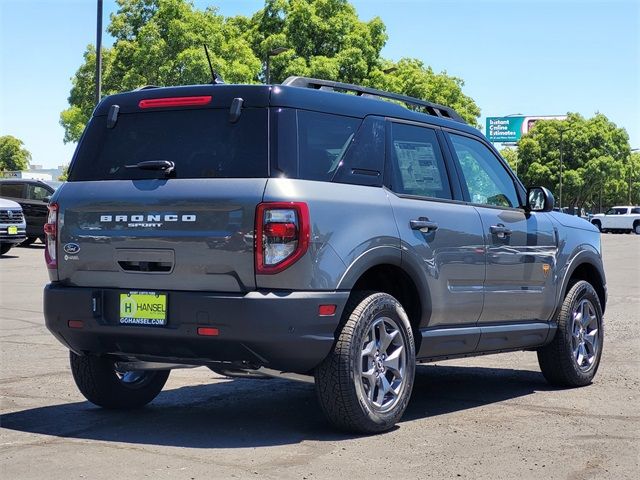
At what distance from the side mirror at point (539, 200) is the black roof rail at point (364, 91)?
845 mm

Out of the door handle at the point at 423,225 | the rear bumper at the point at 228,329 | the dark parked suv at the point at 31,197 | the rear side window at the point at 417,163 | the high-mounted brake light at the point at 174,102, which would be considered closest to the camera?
the rear bumper at the point at 228,329

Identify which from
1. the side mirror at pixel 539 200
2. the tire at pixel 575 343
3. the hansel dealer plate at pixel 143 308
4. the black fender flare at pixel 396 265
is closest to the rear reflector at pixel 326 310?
the black fender flare at pixel 396 265

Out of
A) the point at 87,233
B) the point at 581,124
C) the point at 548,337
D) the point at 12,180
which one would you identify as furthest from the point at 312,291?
the point at 581,124

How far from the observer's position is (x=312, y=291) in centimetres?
544

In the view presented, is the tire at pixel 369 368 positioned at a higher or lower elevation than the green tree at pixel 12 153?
lower

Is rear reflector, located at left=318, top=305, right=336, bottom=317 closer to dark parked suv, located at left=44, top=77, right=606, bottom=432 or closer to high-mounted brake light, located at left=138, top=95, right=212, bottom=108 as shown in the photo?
dark parked suv, located at left=44, top=77, right=606, bottom=432

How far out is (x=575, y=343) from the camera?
8055mm

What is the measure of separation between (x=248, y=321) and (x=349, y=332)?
64 centimetres

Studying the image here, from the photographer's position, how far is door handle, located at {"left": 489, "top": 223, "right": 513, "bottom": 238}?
23.2 feet

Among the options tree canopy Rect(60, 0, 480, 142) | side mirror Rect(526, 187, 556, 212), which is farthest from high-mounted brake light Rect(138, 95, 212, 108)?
tree canopy Rect(60, 0, 480, 142)

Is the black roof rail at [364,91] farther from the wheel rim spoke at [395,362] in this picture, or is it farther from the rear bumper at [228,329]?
the wheel rim spoke at [395,362]

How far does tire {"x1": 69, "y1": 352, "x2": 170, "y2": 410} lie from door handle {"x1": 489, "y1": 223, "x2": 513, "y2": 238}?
2645 millimetres

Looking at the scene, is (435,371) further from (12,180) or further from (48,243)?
(12,180)

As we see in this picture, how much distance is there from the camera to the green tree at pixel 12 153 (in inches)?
5930
